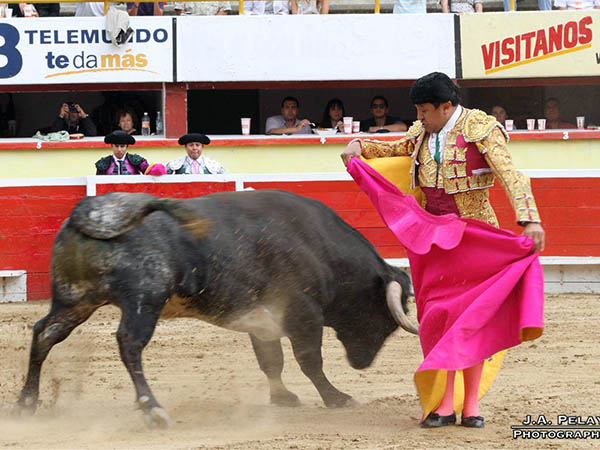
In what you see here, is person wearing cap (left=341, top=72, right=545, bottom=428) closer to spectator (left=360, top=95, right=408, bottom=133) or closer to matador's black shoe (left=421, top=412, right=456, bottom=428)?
matador's black shoe (left=421, top=412, right=456, bottom=428)

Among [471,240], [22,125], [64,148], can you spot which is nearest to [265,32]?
[64,148]

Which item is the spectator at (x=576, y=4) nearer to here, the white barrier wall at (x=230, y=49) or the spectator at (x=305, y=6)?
the white barrier wall at (x=230, y=49)

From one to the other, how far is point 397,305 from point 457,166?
664 millimetres

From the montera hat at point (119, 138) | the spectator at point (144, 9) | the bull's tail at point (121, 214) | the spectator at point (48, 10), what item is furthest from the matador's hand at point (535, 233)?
the spectator at point (48, 10)

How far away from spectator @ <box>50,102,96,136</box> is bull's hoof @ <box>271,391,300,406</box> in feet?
16.7

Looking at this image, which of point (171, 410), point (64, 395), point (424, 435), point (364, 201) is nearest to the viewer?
point (424, 435)

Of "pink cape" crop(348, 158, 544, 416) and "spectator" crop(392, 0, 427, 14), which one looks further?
"spectator" crop(392, 0, 427, 14)

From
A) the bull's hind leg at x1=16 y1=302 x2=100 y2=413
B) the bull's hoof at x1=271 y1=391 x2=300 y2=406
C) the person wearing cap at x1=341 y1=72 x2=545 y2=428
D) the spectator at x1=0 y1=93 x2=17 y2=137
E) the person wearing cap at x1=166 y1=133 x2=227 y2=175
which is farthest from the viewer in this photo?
the spectator at x1=0 y1=93 x2=17 y2=137

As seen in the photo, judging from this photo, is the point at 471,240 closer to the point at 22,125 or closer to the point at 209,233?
the point at 209,233

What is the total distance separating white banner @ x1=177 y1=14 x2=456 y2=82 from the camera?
8414mm

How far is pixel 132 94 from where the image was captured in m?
9.35

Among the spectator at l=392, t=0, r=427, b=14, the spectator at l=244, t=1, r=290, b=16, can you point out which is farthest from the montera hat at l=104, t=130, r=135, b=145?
the spectator at l=392, t=0, r=427, b=14

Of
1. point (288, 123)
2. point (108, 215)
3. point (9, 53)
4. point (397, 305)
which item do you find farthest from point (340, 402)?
point (9, 53)

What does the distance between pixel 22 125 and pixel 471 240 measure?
7.41 m
